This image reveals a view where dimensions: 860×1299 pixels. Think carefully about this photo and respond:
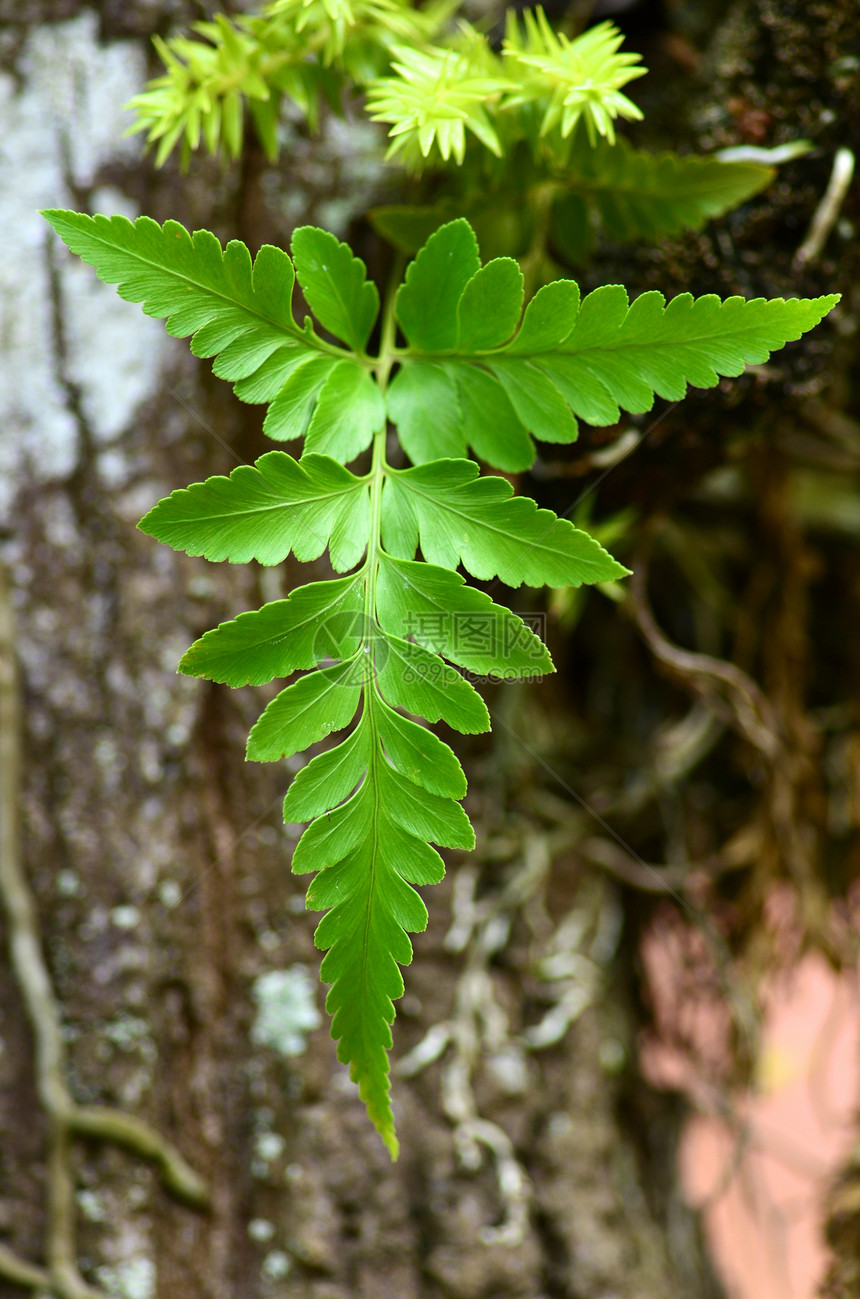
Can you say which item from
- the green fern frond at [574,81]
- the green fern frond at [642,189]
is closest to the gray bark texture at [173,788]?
the green fern frond at [642,189]

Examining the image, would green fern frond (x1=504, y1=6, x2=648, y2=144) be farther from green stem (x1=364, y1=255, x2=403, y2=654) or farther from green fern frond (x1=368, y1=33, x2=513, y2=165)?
green stem (x1=364, y1=255, x2=403, y2=654)

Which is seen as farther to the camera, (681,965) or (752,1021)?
(681,965)

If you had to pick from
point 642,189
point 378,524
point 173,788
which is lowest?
point 173,788

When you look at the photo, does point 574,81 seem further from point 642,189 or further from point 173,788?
point 173,788

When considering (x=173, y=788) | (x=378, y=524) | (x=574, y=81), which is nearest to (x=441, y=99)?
(x=574, y=81)

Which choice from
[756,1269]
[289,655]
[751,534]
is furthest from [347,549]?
[756,1269]

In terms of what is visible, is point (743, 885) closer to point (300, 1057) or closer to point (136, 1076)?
point (300, 1057)

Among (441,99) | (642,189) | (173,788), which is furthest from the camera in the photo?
(173,788)
